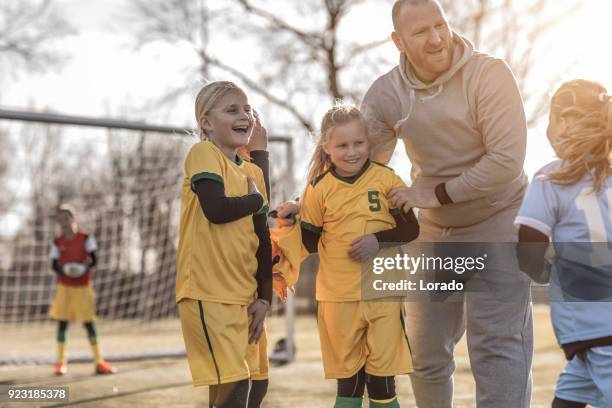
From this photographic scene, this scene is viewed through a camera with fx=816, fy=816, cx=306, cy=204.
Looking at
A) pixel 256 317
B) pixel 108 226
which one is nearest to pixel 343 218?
pixel 256 317

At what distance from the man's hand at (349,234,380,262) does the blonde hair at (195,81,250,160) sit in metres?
0.76

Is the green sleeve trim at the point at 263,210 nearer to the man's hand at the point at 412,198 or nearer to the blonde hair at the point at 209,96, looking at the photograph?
the blonde hair at the point at 209,96

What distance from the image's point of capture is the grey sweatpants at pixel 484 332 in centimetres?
332

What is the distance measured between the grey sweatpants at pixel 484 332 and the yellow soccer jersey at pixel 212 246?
35.6 inches

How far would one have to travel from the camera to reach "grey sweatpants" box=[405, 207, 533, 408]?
332 centimetres

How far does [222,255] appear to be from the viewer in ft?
9.87

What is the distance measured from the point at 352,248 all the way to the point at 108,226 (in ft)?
37.7

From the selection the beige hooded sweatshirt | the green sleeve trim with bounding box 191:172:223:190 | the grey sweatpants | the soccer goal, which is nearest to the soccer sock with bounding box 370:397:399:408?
the grey sweatpants

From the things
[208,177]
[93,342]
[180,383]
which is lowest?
[180,383]

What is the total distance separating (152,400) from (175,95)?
12.3 metres

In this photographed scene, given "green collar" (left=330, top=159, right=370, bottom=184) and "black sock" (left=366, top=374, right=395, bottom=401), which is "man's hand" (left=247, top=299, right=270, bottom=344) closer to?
"black sock" (left=366, top=374, right=395, bottom=401)

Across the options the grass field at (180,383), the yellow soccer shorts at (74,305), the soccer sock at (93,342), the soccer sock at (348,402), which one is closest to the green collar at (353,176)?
the soccer sock at (348,402)

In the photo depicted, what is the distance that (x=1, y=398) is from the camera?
15.6 feet

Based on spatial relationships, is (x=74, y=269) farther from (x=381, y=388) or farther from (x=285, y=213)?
(x=381, y=388)
